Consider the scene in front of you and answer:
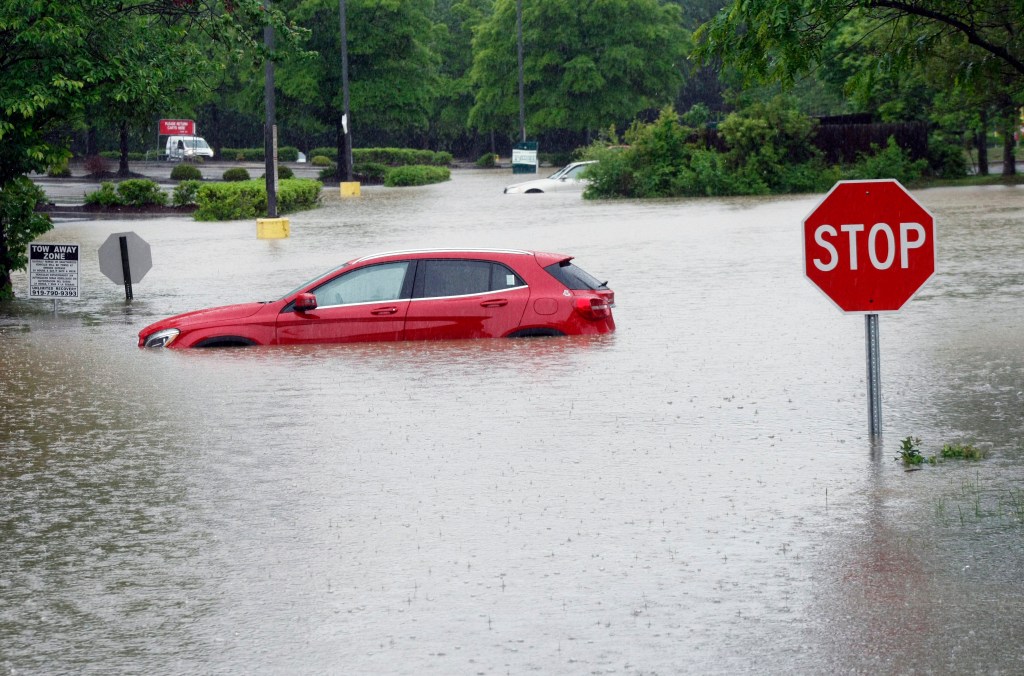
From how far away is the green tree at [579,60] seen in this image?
271 feet

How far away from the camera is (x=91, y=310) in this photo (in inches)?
Result: 879

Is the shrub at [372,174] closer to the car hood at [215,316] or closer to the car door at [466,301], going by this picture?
the car hood at [215,316]

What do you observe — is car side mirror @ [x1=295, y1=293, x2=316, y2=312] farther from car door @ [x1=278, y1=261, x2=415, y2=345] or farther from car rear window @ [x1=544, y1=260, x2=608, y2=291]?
car rear window @ [x1=544, y1=260, x2=608, y2=291]

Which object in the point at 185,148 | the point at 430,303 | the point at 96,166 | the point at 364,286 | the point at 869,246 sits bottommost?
the point at 430,303

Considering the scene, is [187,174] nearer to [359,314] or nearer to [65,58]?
[65,58]

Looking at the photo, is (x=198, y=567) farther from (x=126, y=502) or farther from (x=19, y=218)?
(x=19, y=218)

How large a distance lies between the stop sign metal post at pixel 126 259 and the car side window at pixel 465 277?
320 inches

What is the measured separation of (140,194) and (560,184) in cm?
→ 1429

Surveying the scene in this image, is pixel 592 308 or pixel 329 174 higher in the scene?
pixel 329 174

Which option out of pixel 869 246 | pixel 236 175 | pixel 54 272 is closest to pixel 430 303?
pixel 869 246

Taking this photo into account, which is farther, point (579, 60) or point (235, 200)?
point (579, 60)

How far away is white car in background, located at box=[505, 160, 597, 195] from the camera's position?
50.8 metres

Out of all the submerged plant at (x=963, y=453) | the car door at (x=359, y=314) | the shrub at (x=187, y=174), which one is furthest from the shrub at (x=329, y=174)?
the submerged plant at (x=963, y=453)

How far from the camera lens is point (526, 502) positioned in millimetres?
9391
